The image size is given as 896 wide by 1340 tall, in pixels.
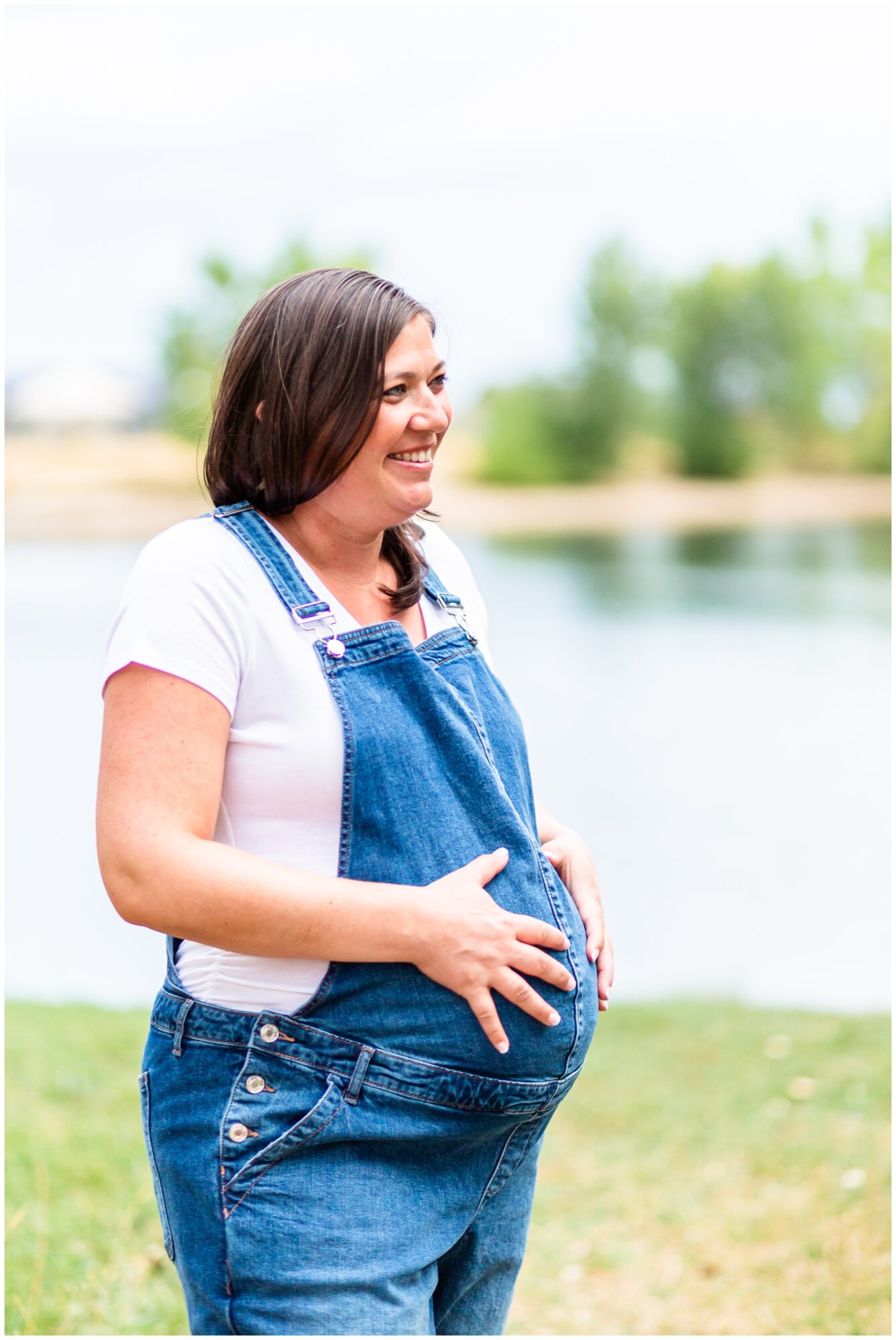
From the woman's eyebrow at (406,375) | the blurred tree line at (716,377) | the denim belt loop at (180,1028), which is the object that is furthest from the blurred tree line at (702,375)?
the denim belt loop at (180,1028)

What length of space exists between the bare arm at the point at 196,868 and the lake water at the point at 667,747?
3.44 m

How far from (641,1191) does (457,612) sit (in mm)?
1864

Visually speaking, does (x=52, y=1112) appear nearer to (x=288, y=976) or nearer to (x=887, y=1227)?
(x=887, y=1227)

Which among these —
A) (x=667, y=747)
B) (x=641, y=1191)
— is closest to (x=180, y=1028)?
(x=641, y=1191)

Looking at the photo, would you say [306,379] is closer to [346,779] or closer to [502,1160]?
[346,779]

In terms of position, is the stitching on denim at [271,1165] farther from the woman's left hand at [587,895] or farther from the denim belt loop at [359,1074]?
the woman's left hand at [587,895]

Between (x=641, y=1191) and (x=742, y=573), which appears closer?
(x=641, y=1191)

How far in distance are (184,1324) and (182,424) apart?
1.42 meters

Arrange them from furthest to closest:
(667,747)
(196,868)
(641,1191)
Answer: (667,747) → (641,1191) → (196,868)

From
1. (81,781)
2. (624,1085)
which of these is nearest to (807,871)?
(624,1085)

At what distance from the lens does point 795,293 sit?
781cm

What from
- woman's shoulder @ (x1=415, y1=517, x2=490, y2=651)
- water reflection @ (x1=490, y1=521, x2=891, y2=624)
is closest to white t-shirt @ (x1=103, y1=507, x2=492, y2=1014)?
woman's shoulder @ (x1=415, y1=517, x2=490, y2=651)

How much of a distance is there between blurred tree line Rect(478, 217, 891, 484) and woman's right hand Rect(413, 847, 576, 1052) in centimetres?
643

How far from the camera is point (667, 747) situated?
7137 millimetres
